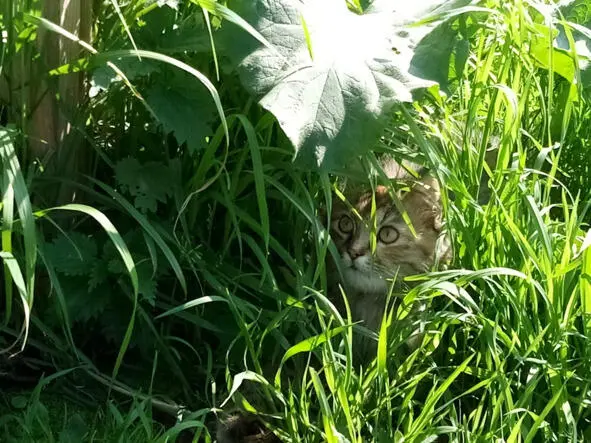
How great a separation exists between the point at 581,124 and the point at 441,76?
0.75 m

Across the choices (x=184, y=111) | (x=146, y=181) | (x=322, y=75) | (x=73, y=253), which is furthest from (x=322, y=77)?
(x=73, y=253)

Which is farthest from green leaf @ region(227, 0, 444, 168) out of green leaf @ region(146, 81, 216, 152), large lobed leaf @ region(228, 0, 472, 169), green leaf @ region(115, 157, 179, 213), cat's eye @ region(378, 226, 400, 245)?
cat's eye @ region(378, 226, 400, 245)

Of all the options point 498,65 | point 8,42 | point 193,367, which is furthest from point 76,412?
point 498,65

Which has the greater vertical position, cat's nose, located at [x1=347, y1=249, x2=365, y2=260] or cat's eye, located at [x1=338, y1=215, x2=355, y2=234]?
cat's eye, located at [x1=338, y1=215, x2=355, y2=234]

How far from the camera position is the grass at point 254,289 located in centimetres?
130

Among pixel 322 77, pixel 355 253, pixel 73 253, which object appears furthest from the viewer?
pixel 355 253

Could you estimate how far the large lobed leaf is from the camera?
1.24 meters

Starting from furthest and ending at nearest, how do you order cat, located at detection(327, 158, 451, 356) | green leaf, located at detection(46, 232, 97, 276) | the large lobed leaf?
1. cat, located at detection(327, 158, 451, 356)
2. green leaf, located at detection(46, 232, 97, 276)
3. the large lobed leaf

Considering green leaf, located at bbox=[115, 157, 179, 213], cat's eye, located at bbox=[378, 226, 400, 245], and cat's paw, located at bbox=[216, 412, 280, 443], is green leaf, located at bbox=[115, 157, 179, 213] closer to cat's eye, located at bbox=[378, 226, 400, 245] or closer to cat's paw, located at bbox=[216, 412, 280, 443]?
cat's paw, located at bbox=[216, 412, 280, 443]

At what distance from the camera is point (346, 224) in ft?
5.70

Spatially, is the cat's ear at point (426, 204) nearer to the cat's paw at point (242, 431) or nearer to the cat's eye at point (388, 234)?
the cat's eye at point (388, 234)

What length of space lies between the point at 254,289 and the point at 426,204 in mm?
429

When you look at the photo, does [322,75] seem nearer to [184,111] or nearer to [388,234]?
[184,111]

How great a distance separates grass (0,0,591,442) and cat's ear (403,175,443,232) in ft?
0.45
